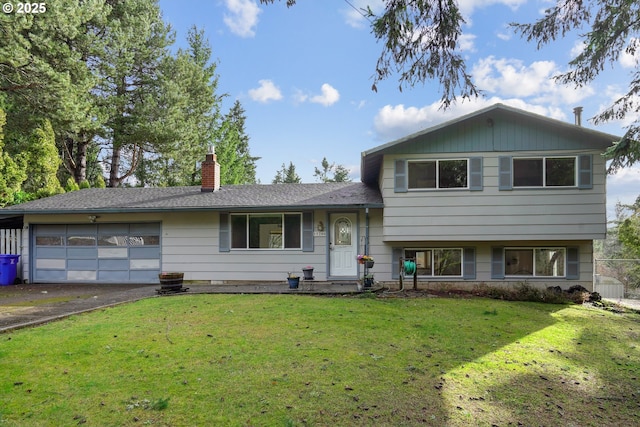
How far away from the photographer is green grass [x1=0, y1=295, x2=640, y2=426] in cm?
323

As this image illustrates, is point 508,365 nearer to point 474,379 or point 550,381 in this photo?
point 550,381

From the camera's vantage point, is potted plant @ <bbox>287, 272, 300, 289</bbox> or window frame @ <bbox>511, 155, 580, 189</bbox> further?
window frame @ <bbox>511, 155, 580, 189</bbox>

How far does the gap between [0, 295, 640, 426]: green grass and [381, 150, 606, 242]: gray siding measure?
349 centimetres

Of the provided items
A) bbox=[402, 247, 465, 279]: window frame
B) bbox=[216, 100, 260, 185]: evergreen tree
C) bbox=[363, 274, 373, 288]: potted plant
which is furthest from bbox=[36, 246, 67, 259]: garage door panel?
bbox=[216, 100, 260, 185]: evergreen tree

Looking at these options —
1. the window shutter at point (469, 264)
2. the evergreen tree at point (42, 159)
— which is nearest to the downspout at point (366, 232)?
the window shutter at point (469, 264)

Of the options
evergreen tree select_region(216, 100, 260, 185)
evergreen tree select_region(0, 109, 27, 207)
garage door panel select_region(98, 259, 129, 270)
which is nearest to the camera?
garage door panel select_region(98, 259, 129, 270)

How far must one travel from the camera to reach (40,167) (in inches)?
600

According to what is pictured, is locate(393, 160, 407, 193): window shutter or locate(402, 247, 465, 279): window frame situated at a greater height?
locate(393, 160, 407, 193): window shutter

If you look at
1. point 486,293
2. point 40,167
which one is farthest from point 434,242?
point 40,167

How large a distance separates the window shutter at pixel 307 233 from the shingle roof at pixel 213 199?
1.74 ft

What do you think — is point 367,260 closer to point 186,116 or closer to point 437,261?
point 437,261

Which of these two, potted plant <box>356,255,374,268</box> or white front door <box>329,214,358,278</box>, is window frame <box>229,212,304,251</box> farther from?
potted plant <box>356,255,374,268</box>

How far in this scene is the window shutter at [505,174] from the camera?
10.3 m

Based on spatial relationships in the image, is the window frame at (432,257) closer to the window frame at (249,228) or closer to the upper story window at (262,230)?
the window frame at (249,228)
